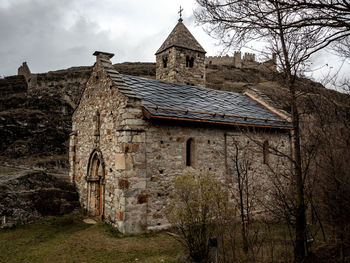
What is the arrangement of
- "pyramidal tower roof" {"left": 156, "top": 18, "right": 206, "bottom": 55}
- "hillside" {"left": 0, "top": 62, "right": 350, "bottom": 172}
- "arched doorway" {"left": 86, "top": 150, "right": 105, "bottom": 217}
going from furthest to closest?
"hillside" {"left": 0, "top": 62, "right": 350, "bottom": 172}, "pyramidal tower roof" {"left": 156, "top": 18, "right": 206, "bottom": 55}, "arched doorway" {"left": 86, "top": 150, "right": 105, "bottom": 217}

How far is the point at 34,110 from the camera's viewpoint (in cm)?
2891

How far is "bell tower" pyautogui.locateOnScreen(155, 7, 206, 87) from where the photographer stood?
15805mm

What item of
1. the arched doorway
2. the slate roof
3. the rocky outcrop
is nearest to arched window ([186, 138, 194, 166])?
the slate roof

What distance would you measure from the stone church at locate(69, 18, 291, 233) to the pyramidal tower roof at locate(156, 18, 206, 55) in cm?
390

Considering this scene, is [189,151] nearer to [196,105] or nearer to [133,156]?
[196,105]

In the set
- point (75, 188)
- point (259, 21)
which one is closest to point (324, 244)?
point (259, 21)

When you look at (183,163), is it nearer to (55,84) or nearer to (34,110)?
(34,110)

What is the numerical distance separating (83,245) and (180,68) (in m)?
11.2

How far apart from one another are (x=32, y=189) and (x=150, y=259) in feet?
23.5

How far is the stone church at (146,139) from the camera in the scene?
8555 mm

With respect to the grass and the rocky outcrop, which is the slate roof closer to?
the grass

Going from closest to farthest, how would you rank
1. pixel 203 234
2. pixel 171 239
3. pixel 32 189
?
pixel 203 234
pixel 171 239
pixel 32 189

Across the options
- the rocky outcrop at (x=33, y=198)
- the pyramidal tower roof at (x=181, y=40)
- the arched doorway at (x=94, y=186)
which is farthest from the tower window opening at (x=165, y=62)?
the rocky outcrop at (x=33, y=198)

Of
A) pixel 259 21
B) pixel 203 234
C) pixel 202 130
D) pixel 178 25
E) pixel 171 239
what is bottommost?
pixel 171 239
